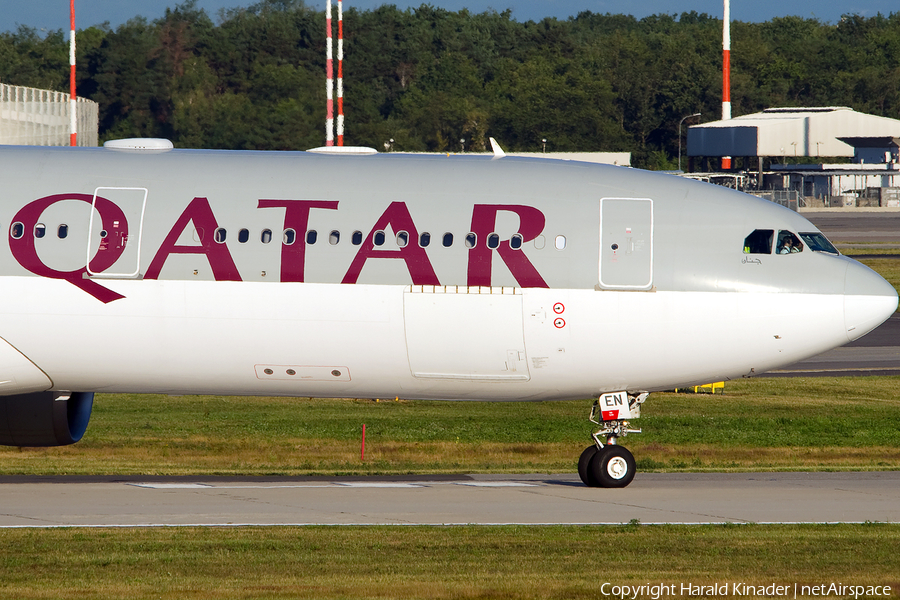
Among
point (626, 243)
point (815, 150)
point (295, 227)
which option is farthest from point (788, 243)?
point (815, 150)

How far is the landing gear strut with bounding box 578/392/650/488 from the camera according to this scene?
22.4 m

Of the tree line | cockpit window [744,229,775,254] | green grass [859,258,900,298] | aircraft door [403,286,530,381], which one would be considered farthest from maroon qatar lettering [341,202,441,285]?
the tree line

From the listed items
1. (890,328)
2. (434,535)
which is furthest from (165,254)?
(890,328)

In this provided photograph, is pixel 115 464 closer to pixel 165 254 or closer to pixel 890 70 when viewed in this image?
pixel 165 254

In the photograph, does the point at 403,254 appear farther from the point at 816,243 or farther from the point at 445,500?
the point at 816,243

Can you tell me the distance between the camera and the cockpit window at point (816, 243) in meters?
21.5

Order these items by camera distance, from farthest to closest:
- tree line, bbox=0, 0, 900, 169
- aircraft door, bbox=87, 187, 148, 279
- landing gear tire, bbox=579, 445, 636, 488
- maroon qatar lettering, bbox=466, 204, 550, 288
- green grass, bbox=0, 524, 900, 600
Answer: tree line, bbox=0, 0, 900, 169 < landing gear tire, bbox=579, 445, 636, 488 < aircraft door, bbox=87, 187, 148, 279 < maroon qatar lettering, bbox=466, 204, 550, 288 < green grass, bbox=0, 524, 900, 600

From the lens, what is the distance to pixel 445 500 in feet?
73.8

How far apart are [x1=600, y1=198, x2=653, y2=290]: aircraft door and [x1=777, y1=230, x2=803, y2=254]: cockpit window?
2.22 m

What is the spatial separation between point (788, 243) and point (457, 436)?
12.4 m

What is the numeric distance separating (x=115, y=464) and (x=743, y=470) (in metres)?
13.6

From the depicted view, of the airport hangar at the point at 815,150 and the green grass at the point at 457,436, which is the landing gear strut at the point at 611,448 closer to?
the green grass at the point at 457,436

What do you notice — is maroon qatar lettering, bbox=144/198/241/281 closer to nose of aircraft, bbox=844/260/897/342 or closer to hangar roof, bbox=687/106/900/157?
nose of aircraft, bbox=844/260/897/342

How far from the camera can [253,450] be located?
29625mm
